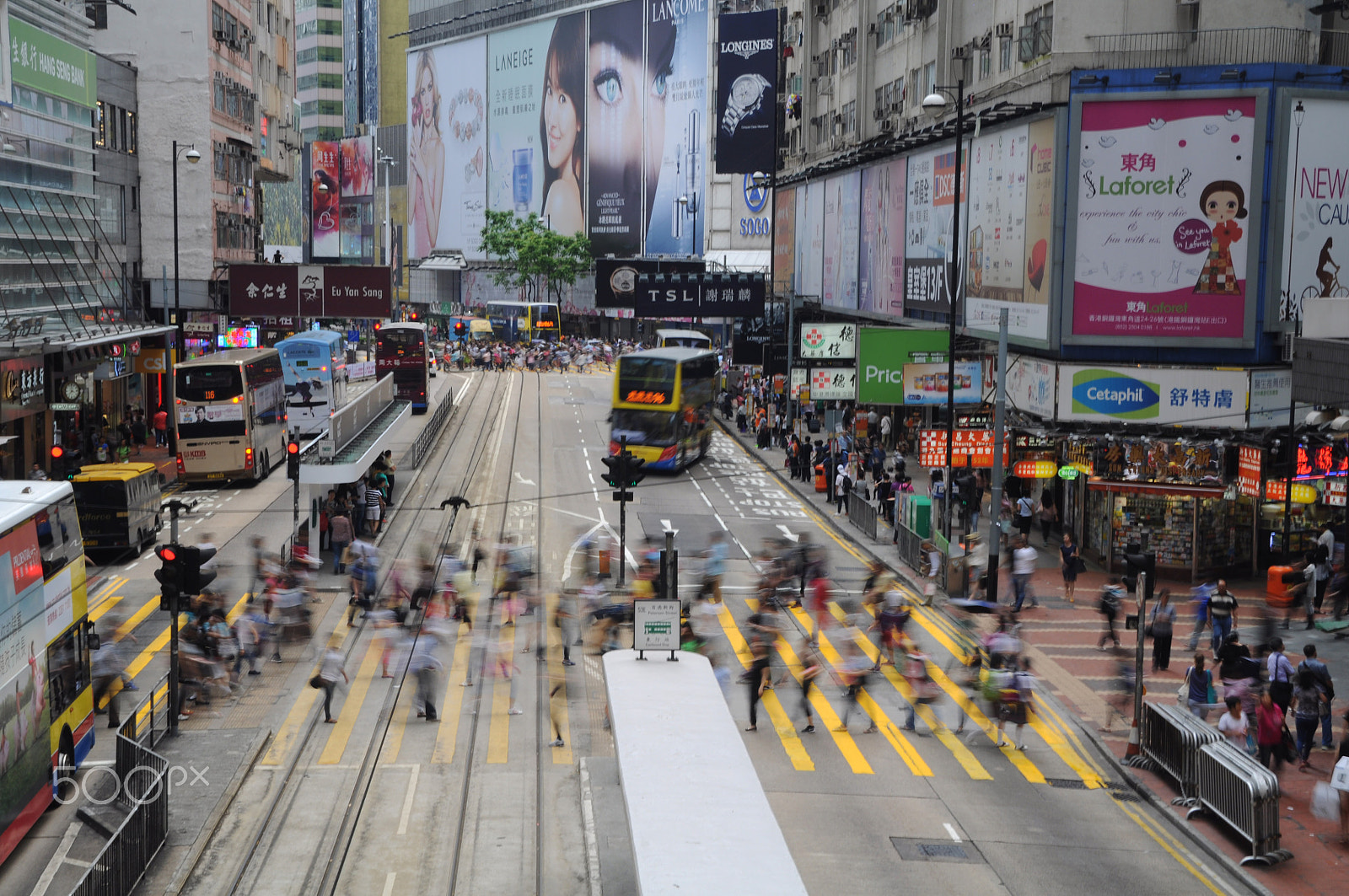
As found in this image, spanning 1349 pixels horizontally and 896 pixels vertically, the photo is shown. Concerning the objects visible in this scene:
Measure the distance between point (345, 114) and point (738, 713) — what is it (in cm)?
17350

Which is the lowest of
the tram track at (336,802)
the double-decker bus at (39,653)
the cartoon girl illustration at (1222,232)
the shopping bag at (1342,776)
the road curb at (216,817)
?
the tram track at (336,802)

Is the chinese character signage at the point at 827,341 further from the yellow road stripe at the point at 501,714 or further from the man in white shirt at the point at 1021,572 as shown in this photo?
the yellow road stripe at the point at 501,714

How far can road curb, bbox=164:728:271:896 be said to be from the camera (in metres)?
15.0

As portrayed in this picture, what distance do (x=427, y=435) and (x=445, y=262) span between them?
9522 centimetres

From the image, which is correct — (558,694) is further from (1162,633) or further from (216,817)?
(1162,633)

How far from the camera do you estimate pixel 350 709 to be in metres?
22.3

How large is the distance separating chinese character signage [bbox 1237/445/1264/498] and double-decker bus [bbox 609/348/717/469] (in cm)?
2130

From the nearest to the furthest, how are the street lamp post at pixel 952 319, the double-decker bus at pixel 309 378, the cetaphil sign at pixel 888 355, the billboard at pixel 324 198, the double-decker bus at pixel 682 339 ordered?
the street lamp post at pixel 952 319, the cetaphil sign at pixel 888 355, the double-decker bus at pixel 309 378, the double-decker bus at pixel 682 339, the billboard at pixel 324 198

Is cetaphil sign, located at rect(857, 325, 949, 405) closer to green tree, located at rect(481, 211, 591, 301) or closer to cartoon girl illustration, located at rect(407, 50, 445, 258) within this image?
green tree, located at rect(481, 211, 591, 301)

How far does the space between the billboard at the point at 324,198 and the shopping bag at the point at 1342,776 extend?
391 ft

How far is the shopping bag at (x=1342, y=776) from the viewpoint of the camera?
16500 millimetres

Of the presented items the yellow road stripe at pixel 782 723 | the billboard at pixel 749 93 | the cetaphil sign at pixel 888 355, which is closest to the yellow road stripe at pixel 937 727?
the yellow road stripe at pixel 782 723

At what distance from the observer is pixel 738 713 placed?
2252 centimetres

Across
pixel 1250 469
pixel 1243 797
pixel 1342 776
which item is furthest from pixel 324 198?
pixel 1342 776
